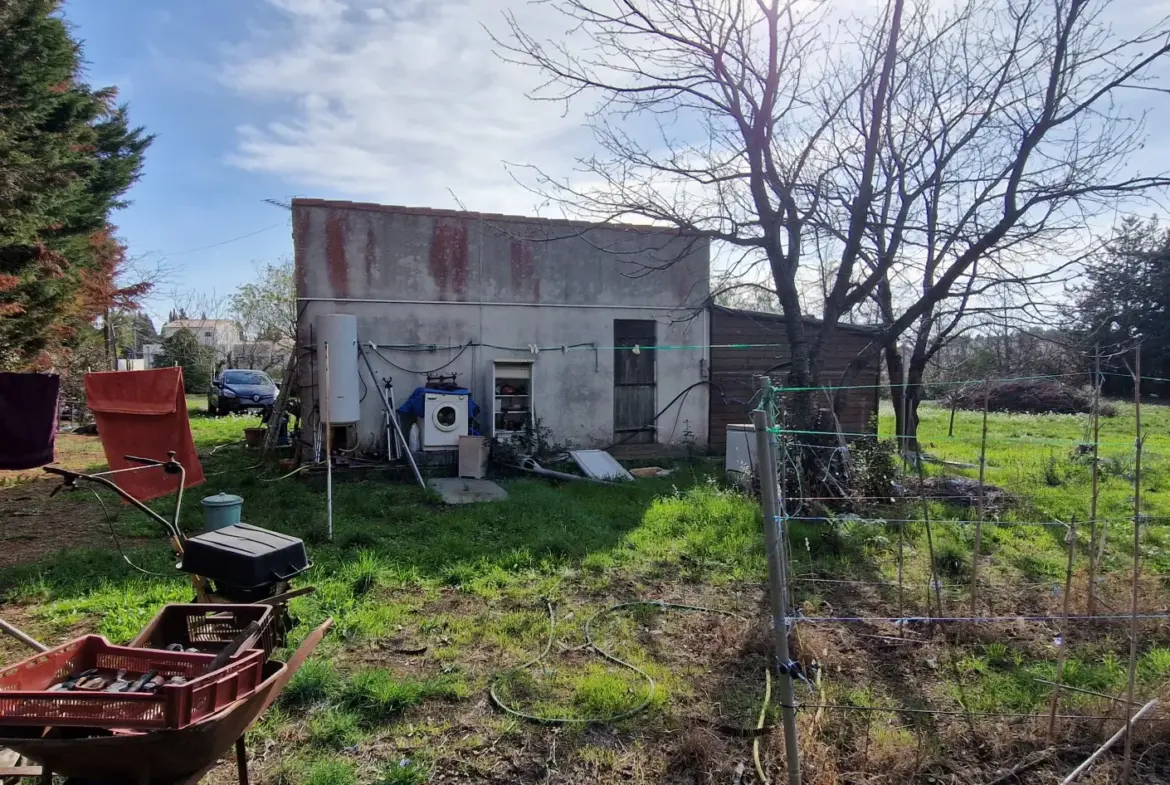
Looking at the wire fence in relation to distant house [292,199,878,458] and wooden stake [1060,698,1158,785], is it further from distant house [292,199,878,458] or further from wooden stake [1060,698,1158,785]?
distant house [292,199,878,458]

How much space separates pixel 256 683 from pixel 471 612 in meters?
2.45

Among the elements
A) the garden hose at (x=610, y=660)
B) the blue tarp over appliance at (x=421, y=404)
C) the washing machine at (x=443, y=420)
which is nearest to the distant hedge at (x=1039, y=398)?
the blue tarp over appliance at (x=421, y=404)

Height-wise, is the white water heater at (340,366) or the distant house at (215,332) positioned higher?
the distant house at (215,332)

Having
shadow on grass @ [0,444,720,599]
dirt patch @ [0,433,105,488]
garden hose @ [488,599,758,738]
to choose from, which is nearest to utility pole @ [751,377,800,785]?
garden hose @ [488,599,758,738]

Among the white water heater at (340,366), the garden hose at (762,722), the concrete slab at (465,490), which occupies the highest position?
the white water heater at (340,366)

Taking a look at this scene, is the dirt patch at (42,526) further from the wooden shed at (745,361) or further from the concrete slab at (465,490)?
the wooden shed at (745,361)

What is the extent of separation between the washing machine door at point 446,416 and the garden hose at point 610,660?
4.94 meters

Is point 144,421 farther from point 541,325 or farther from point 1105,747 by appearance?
point 1105,747

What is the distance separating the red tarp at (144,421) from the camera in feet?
17.3

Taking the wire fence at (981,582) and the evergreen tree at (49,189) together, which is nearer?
the wire fence at (981,582)

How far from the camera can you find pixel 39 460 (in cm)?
605

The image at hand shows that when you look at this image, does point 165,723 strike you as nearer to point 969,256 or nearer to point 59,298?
point 969,256

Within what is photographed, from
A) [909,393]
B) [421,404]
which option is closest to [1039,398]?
[909,393]

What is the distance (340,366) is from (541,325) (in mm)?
3138
